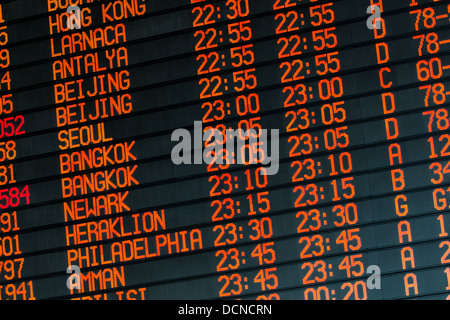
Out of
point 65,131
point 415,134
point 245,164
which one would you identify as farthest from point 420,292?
point 65,131

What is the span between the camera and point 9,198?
14.1m

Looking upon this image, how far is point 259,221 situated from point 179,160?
146cm

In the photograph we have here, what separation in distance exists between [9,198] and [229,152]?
3455mm

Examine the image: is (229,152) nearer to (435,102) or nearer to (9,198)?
(435,102)

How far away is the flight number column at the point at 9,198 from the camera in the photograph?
1384 centimetres

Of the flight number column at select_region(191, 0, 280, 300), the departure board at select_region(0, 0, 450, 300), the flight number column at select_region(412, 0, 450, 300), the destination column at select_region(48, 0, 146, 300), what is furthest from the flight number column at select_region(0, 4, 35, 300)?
the flight number column at select_region(412, 0, 450, 300)

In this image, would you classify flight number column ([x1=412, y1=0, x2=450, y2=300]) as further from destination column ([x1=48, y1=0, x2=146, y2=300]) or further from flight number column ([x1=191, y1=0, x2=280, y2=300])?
destination column ([x1=48, y1=0, x2=146, y2=300])

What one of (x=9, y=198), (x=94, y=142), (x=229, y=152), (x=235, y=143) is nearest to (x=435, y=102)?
(x=235, y=143)

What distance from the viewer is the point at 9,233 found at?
14.0 metres

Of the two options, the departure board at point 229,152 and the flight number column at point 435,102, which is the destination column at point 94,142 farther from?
the flight number column at point 435,102

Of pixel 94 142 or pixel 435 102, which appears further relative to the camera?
pixel 94 142

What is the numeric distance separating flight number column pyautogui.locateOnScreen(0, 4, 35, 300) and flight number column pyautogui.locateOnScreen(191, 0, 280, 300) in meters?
2.93

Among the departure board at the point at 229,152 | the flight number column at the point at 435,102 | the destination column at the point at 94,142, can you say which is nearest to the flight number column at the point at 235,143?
the departure board at the point at 229,152

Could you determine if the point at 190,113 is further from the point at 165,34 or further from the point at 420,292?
the point at 420,292
